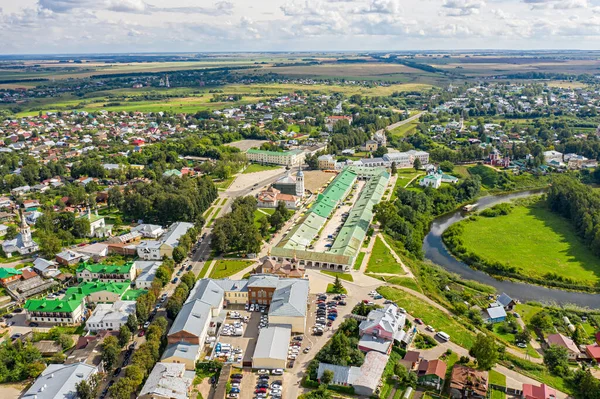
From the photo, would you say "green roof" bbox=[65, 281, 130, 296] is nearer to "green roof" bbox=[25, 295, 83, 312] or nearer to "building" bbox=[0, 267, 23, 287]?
"green roof" bbox=[25, 295, 83, 312]

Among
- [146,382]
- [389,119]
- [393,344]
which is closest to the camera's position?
[146,382]

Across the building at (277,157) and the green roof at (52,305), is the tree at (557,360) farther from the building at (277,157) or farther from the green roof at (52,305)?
the building at (277,157)

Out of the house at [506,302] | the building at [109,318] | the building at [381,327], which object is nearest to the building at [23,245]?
the building at [109,318]

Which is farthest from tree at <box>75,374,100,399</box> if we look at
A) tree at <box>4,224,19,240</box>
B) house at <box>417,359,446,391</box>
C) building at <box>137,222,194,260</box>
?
tree at <box>4,224,19,240</box>

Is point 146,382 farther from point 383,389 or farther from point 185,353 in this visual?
point 383,389

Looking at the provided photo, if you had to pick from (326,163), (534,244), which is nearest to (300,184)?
(326,163)

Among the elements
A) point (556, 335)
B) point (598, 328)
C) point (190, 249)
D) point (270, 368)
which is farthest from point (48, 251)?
point (598, 328)
